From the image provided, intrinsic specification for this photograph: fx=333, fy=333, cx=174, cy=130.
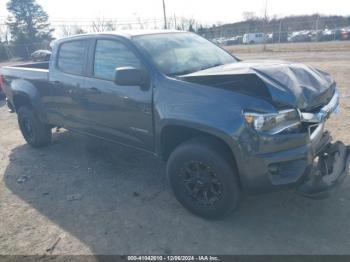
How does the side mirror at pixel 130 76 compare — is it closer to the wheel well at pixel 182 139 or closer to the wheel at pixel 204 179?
the wheel well at pixel 182 139

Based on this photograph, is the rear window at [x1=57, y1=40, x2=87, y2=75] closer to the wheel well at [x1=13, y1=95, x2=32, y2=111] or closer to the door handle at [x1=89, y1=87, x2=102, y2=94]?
the door handle at [x1=89, y1=87, x2=102, y2=94]

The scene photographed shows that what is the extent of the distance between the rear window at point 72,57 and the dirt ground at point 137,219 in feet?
4.82

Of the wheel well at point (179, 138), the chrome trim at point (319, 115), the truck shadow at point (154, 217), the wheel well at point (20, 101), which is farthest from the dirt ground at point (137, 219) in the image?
the wheel well at point (20, 101)

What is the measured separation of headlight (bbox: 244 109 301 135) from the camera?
2854mm

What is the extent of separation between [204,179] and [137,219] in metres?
0.87

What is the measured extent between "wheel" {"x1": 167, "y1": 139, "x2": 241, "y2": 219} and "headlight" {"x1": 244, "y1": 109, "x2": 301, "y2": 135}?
0.47 metres

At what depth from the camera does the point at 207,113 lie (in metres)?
3.08

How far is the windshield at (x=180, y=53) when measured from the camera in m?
3.75

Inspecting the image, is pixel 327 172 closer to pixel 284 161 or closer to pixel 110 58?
pixel 284 161

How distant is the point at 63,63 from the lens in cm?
492

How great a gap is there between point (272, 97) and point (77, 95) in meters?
2.76

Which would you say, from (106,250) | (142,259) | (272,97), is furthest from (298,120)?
(106,250)

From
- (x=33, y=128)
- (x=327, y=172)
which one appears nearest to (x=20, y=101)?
(x=33, y=128)

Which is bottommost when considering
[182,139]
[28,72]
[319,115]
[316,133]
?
[182,139]
